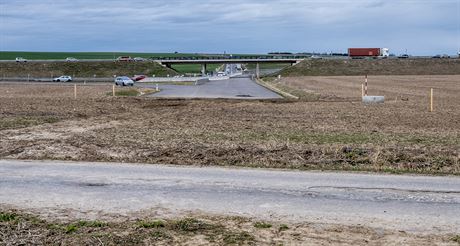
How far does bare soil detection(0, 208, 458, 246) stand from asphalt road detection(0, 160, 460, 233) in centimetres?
45

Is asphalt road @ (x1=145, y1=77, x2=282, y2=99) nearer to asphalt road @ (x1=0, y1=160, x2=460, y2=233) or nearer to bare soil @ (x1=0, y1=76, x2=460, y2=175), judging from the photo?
bare soil @ (x1=0, y1=76, x2=460, y2=175)

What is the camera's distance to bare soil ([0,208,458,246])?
6.88 m

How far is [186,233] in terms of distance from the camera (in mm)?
7238

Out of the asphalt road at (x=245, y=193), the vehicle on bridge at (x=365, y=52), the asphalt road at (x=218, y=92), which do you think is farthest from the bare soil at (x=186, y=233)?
the vehicle on bridge at (x=365, y=52)

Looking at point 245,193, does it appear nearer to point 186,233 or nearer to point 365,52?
point 186,233

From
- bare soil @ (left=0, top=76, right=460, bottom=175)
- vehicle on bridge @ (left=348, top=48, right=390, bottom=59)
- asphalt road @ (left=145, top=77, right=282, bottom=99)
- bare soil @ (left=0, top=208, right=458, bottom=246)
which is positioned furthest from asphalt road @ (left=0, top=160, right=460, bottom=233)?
vehicle on bridge @ (left=348, top=48, right=390, bottom=59)

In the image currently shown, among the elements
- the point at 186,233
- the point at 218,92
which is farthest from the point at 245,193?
the point at 218,92

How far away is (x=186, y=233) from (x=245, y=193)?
258 centimetres

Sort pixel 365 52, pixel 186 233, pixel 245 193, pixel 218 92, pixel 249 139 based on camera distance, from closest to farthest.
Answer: pixel 186 233, pixel 245 193, pixel 249 139, pixel 218 92, pixel 365 52

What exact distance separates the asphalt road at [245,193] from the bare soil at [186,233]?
0.45 meters

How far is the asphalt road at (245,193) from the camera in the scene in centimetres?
832

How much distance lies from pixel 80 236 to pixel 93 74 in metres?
117

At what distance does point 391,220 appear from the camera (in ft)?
26.2

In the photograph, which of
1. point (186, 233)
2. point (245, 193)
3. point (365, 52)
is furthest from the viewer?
point (365, 52)
